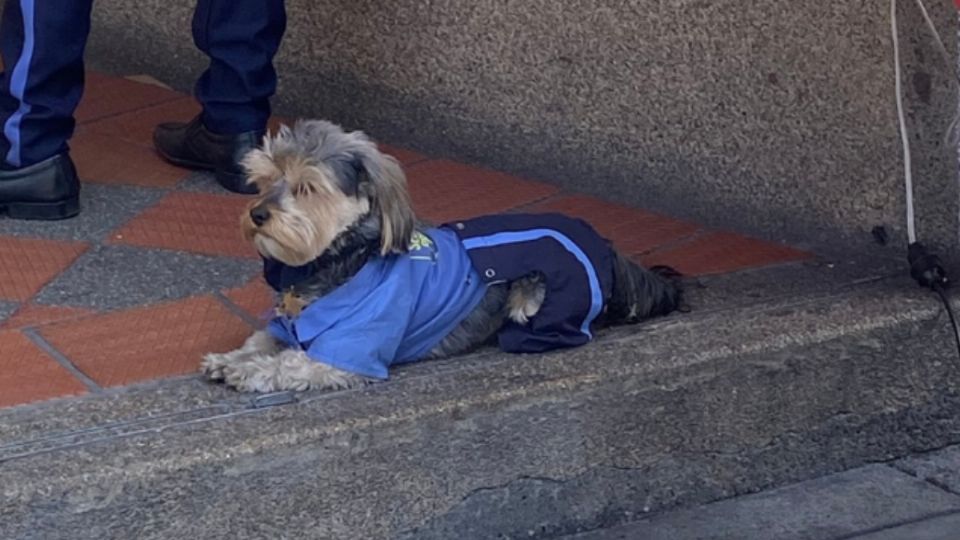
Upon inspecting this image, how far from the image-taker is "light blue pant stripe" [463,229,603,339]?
3820 millimetres

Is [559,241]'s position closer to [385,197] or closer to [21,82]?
[385,197]

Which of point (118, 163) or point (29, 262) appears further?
point (118, 163)

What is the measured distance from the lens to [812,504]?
13.0 ft

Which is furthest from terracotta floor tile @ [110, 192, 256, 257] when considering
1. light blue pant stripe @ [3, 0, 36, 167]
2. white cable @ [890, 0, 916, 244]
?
white cable @ [890, 0, 916, 244]

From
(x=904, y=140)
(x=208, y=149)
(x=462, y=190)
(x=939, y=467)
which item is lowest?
(x=939, y=467)

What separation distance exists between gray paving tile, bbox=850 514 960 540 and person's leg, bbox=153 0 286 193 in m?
2.04

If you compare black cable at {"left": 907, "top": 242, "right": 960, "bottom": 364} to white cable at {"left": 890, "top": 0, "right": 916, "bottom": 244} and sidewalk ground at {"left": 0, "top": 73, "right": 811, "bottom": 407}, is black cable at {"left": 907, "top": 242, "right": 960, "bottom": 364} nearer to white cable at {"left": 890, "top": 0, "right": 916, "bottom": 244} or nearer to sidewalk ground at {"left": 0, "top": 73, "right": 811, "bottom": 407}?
white cable at {"left": 890, "top": 0, "right": 916, "bottom": 244}

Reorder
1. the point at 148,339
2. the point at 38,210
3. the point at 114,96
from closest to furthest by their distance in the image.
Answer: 1. the point at 148,339
2. the point at 38,210
3. the point at 114,96

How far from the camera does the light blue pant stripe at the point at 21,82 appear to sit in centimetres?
453

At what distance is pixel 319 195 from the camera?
356cm

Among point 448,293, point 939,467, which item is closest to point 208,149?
point 448,293

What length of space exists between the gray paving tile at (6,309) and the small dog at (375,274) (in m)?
0.66

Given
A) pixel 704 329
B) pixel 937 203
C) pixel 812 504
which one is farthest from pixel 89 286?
pixel 937 203

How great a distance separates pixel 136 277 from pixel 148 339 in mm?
420
